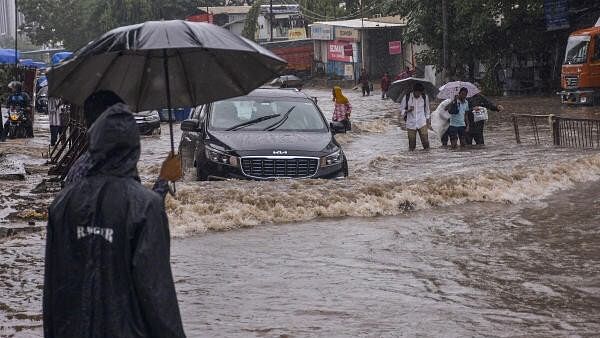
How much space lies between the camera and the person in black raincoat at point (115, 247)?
3.92 metres

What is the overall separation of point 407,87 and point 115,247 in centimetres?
1669

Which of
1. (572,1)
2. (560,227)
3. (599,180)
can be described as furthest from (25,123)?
(572,1)

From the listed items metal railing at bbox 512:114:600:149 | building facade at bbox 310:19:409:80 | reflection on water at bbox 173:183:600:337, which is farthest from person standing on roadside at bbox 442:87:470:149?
building facade at bbox 310:19:409:80

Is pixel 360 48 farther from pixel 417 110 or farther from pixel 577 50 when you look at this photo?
pixel 417 110

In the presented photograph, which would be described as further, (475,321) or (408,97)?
(408,97)

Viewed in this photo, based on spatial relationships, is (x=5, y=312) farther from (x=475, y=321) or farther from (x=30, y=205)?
(x=30, y=205)

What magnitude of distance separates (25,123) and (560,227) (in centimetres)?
1785

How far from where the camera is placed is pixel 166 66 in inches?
262

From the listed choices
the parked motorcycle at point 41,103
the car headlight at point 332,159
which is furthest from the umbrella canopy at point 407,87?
the parked motorcycle at point 41,103

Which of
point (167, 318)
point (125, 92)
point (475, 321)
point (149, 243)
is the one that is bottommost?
point (475, 321)

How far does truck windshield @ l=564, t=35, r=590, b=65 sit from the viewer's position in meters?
33.1

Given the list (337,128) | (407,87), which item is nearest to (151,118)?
(407,87)

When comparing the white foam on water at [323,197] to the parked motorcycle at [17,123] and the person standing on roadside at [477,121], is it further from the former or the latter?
the parked motorcycle at [17,123]

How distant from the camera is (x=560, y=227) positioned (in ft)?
40.2
